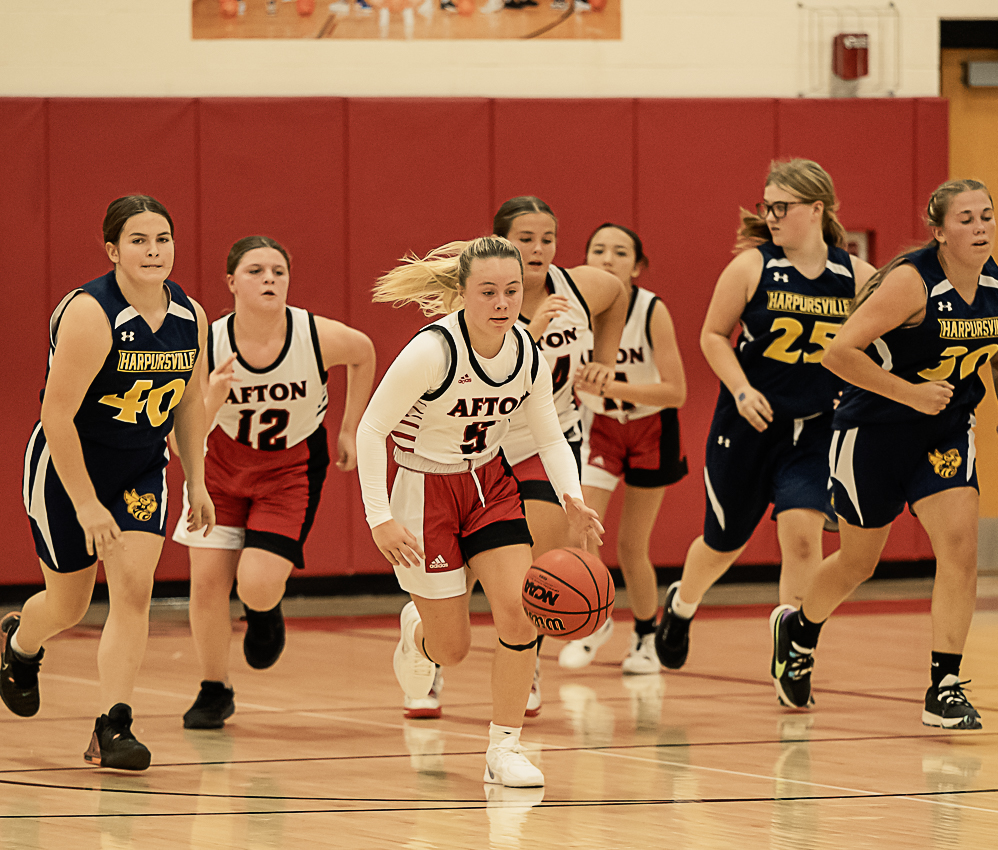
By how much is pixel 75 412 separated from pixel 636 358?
3.00 m

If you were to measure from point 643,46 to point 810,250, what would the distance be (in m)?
4.18

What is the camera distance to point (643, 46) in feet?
31.1

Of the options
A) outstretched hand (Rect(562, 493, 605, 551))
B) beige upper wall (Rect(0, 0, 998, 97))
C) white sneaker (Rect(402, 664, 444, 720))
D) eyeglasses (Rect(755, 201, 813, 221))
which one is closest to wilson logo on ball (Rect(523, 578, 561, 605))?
outstretched hand (Rect(562, 493, 605, 551))

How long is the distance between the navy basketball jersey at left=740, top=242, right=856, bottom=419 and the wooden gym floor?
4129mm

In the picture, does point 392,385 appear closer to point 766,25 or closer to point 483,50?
point 483,50

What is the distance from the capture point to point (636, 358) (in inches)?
264

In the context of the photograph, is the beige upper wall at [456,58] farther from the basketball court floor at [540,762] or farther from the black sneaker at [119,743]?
the black sneaker at [119,743]

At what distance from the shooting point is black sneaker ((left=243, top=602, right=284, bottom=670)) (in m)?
5.47

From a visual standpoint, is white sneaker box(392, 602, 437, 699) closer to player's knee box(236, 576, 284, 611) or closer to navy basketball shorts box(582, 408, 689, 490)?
player's knee box(236, 576, 284, 611)

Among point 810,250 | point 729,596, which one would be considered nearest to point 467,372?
point 810,250

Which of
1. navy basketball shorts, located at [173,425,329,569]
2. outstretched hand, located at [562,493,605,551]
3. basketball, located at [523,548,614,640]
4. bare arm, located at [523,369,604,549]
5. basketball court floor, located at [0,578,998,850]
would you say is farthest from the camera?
navy basketball shorts, located at [173,425,329,569]

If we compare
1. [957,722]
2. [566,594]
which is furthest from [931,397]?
[566,594]

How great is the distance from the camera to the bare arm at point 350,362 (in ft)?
18.2

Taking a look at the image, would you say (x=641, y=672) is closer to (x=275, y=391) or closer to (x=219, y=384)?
(x=275, y=391)
